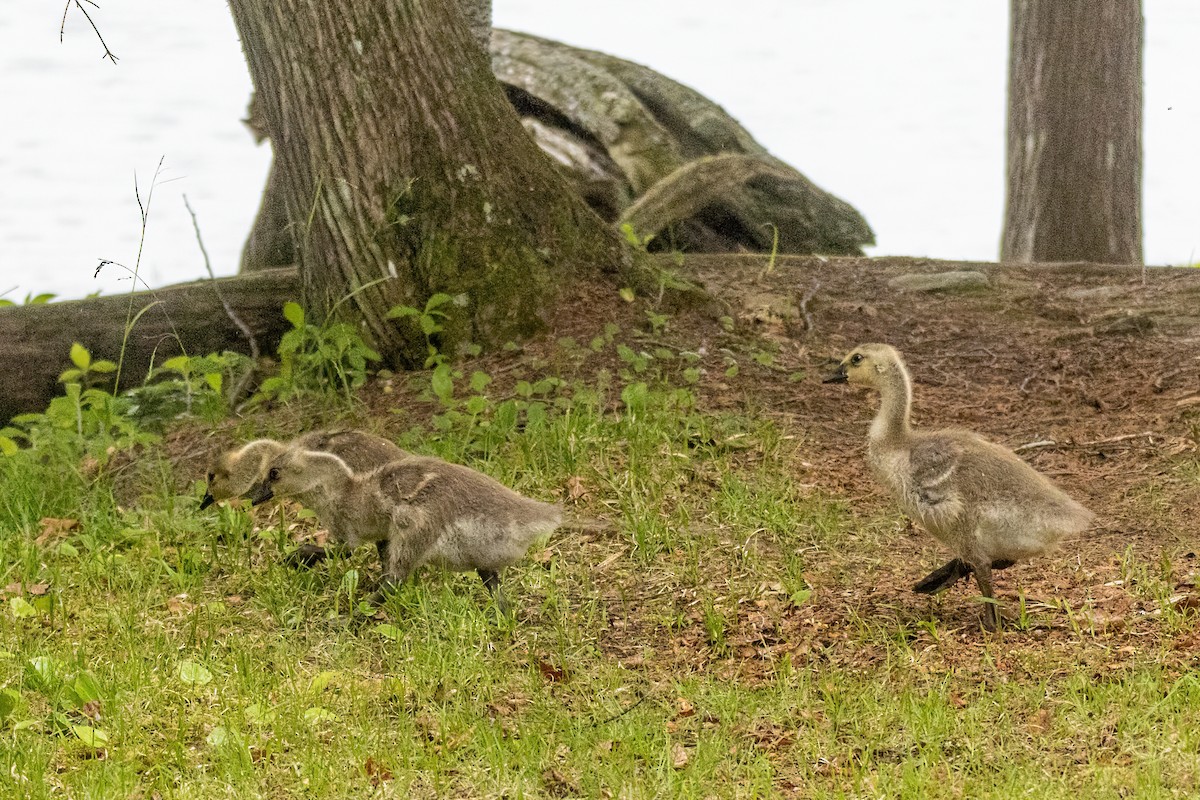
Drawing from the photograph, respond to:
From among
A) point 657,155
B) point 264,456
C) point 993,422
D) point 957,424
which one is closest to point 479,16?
point 657,155

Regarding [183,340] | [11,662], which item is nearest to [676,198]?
[183,340]

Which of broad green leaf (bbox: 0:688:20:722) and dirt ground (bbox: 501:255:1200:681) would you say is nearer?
broad green leaf (bbox: 0:688:20:722)

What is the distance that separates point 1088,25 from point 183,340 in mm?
8250

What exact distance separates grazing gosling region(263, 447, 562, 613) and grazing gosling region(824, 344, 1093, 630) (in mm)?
1555

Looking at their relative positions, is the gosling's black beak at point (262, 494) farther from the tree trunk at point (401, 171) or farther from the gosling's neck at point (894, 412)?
the gosling's neck at point (894, 412)

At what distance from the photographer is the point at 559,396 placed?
8.16m

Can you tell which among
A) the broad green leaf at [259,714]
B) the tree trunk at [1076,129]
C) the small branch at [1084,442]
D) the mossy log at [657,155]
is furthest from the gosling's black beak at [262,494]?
the tree trunk at [1076,129]

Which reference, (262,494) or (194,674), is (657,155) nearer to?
(262,494)

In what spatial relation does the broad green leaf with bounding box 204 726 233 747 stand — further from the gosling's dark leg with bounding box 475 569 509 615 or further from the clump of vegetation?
the gosling's dark leg with bounding box 475 569 509 615

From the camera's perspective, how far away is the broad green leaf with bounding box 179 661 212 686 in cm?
533

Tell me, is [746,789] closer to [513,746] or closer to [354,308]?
[513,746]

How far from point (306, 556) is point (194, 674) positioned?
1105mm

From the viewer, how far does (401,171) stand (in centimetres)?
838

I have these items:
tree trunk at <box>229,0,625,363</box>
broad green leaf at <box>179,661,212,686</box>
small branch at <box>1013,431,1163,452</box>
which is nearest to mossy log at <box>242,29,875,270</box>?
tree trunk at <box>229,0,625,363</box>
